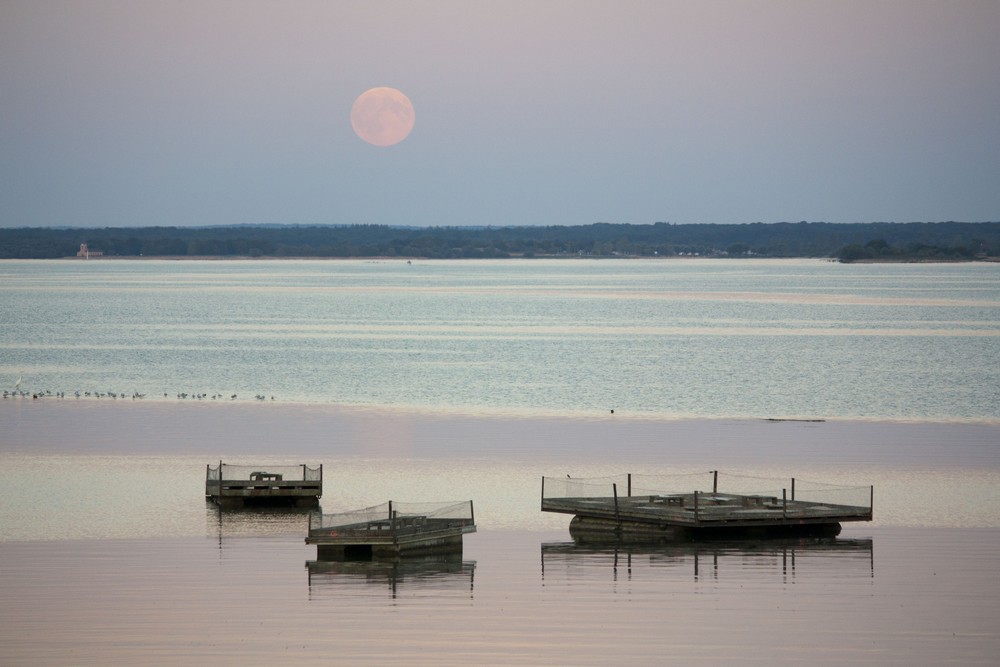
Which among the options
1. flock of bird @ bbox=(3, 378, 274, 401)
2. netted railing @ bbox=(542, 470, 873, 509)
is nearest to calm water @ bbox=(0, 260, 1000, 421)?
flock of bird @ bbox=(3, 378, 274, 401)

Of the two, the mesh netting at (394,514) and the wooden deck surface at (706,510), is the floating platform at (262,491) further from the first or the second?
the wooden deck surface at (706,510)

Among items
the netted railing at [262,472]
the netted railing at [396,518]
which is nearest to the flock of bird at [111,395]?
the netted railing at [262,472]

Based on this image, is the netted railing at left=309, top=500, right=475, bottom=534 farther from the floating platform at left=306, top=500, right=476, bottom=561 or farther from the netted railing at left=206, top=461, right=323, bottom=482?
the netted railing at left=206, top=461, right=323, bottom=482

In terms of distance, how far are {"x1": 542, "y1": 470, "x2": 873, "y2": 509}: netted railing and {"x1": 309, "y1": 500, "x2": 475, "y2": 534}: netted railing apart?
14.1 ft

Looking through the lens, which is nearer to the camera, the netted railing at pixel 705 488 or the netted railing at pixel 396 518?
the netted railing at pixel 396 518

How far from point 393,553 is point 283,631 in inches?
243

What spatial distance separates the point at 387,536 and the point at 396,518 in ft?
4.43

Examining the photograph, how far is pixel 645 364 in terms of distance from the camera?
9619cm

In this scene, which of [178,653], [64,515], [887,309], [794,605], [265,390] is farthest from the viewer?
[887,309]

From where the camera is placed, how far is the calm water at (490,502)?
25.3m

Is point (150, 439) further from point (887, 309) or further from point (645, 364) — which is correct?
point (887, 309)

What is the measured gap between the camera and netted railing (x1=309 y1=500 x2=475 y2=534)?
105 feet

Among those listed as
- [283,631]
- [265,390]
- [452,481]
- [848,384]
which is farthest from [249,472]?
[848,384]

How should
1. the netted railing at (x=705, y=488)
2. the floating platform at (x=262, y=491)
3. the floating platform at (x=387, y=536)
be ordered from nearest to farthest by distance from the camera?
the floating platform at (x=387, y=536) < the floating platform at (x=262, y=491) < the netted railing at (x=705, y=488)
